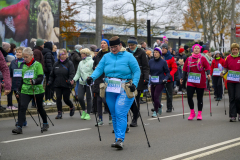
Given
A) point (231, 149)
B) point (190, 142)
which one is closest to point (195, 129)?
point (190, 142)

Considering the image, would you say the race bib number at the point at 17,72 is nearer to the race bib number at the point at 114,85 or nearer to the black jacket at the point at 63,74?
the black jacket at the point at 63,74

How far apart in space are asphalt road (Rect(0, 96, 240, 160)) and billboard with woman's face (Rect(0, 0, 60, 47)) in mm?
9227

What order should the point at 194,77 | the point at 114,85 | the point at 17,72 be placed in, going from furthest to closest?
the point at 194,77, the point at 17,72, the point at 114,85

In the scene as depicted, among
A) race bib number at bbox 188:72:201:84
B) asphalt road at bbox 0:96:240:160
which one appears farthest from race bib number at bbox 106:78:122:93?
race bib number at bbox 188:72:201:84

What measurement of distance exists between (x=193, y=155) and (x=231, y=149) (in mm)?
926

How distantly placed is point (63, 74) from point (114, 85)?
4.45m

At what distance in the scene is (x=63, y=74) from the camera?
442 inches

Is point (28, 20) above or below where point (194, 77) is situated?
above

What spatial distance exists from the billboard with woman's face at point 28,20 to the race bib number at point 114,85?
12.2 meters

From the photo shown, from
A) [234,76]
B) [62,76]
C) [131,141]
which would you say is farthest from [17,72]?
[234,76]

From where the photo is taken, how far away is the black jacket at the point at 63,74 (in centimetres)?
1116

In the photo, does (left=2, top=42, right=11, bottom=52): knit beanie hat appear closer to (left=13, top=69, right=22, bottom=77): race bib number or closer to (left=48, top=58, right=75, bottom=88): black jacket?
(left=48, top=58, right=75, bottom=88): black jacket

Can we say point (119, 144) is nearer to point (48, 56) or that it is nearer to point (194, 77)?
point (194, 77)

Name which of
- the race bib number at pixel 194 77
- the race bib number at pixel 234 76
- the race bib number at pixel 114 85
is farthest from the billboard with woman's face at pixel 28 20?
the race bib number at pixel 114 85
